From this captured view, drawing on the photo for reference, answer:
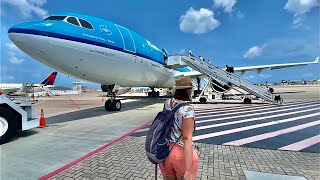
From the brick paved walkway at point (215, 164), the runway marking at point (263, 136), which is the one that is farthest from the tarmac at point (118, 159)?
the runway marking at point (263, 136)

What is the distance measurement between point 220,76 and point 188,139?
16.2 meters

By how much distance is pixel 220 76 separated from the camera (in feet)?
57.8

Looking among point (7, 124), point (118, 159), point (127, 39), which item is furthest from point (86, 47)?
point (118, 159)

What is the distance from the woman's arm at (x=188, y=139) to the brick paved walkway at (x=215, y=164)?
191 cm

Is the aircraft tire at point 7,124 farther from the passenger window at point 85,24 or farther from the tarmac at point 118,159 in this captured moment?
the passenger window at point 85,24

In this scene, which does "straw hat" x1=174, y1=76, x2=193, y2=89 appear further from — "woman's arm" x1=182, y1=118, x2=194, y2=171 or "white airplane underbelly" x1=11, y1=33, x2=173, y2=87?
"white airplane underbelly" x1=11, y1=33, x2=173, y2=87

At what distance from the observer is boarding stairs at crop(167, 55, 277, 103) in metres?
17.4

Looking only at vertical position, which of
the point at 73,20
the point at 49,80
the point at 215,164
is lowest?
the point at 215,164

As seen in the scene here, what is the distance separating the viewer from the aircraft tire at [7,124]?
6242mm

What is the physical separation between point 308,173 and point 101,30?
33.1 ft

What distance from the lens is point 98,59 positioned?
10492mm

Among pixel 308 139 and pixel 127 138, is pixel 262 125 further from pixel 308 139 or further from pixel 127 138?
pixel 127 138

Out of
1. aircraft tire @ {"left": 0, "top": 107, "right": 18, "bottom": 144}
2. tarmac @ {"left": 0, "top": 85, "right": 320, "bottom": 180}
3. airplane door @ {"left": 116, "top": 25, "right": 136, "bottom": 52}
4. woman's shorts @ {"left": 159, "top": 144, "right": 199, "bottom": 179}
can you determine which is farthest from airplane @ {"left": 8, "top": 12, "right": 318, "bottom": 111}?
woman's shorts @ {"left": 159, "top": 144, "right": 199, "bottom": 179}

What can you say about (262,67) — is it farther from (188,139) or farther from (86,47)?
(188,139)
